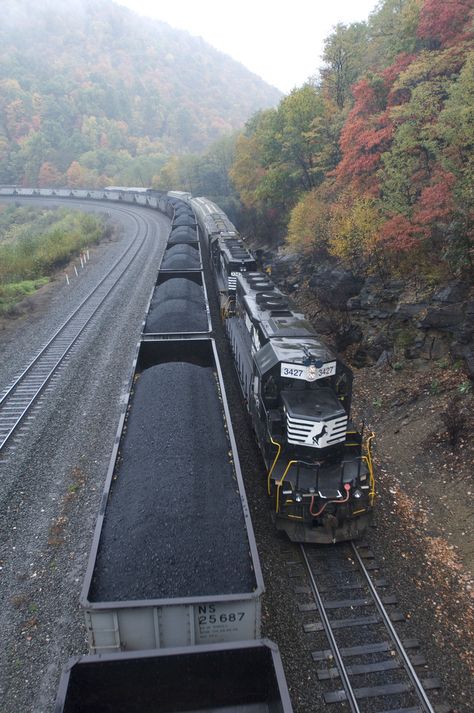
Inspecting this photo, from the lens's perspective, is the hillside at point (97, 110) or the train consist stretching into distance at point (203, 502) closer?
the train consist stretching into distance at point (203, 502)

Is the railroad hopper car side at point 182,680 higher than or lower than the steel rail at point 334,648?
higher

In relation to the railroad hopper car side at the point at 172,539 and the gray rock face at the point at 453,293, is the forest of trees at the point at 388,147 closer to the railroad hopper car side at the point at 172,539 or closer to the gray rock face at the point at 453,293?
the gray rock face at the point at 453,293

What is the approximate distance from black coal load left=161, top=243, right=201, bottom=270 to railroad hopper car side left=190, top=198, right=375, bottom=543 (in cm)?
1310

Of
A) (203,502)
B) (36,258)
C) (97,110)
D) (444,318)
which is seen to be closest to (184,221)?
(36,258)

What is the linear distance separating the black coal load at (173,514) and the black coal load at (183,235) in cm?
2256

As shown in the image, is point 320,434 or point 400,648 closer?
point 400,648

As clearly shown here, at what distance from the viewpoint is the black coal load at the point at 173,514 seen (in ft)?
21.5

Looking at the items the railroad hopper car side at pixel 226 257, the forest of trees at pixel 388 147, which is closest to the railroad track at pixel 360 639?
the forest of trees at pixel 388 147

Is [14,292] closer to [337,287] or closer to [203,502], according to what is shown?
[337,287]

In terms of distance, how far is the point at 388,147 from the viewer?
71.3 feet

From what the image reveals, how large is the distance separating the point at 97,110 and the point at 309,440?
155 metres

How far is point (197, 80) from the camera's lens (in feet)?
638

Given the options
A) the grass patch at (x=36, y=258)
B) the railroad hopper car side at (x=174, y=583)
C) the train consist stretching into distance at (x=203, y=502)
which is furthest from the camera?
the grass patch at (x=36, y=258)

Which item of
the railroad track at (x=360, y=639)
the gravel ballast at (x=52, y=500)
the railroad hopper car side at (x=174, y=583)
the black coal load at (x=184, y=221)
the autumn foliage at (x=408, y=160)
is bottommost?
the railroad track at (x=360, y=639)
